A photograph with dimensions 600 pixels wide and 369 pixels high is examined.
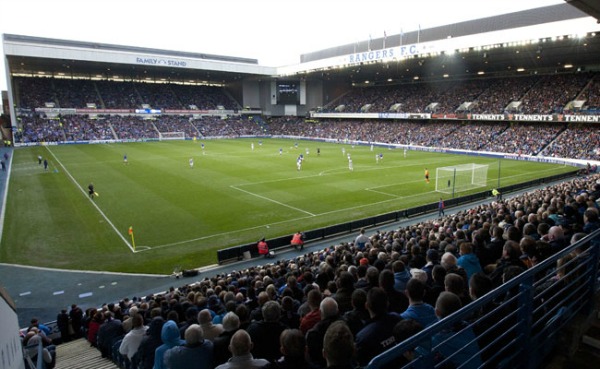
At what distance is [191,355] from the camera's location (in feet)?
→ 15.7

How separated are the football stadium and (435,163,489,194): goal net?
324 millimetres

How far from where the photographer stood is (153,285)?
16.1 m

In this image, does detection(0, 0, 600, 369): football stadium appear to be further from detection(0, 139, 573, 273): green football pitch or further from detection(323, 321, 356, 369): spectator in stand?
detection(0, 139, 573, 273): green football pitch

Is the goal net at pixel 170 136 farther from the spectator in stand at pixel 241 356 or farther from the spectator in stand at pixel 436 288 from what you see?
the spectator in stand at pixel 241 356

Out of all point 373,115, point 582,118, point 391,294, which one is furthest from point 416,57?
point 391,294

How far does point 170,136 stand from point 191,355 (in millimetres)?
84176

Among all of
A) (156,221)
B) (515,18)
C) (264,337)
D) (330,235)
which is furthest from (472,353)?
(515,18)

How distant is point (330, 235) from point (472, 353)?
1784cm

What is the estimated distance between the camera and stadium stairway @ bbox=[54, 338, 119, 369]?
8.70 meters

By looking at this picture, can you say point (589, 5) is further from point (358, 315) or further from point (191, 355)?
point (191, 355)

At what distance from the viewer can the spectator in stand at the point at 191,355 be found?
4.76 meters

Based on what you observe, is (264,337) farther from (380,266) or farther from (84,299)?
(84,299)

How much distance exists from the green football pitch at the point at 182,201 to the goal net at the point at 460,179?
118cm

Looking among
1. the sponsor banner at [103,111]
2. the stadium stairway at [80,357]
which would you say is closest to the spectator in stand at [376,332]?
the stadium stairway at [80,357]
